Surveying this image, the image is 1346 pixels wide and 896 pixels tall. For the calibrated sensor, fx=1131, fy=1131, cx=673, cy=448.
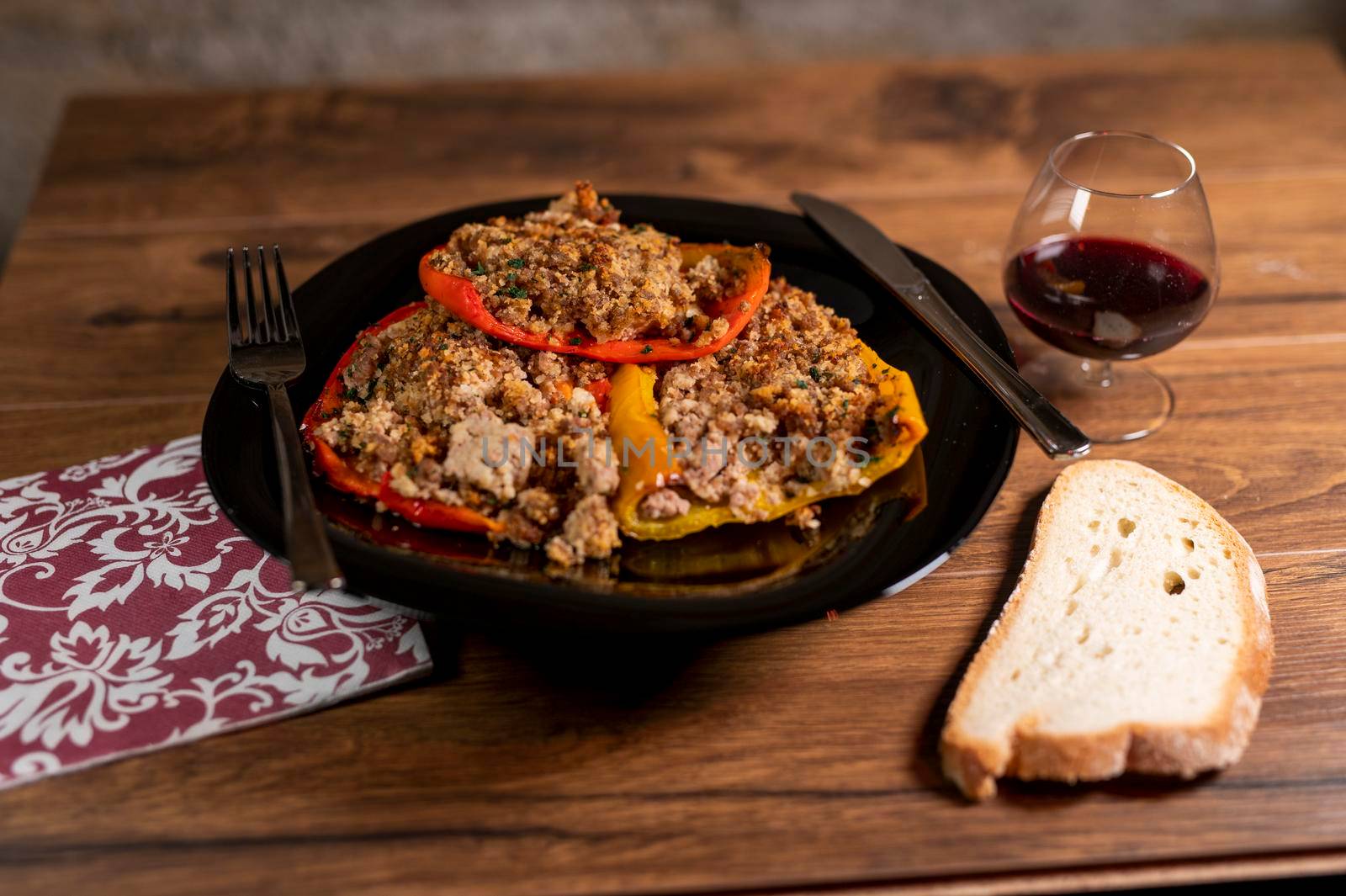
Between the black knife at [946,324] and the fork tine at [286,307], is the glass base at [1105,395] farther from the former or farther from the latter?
the fork tine at [286,307]

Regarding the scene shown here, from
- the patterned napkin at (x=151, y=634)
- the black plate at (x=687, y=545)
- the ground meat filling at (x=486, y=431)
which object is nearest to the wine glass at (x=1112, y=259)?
the black plate at (x=687, y=545)

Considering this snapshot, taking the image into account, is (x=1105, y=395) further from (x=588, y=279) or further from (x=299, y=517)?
(x=299, y=517)

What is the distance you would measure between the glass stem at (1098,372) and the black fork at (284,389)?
1315 mm

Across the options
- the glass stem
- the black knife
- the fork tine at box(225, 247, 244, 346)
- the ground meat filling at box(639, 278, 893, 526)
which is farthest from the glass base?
the fork tine at box(225, 247, 244, 346)

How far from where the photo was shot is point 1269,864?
4.11 ft

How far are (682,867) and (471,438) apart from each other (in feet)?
1.92

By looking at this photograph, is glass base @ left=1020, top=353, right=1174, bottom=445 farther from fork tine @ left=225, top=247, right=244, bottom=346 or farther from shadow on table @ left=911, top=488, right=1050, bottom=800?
fork tine @ left=225, top=247, right=244, bottom=346

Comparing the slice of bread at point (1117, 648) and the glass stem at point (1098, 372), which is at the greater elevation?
the glass stem at point (1098, 372)

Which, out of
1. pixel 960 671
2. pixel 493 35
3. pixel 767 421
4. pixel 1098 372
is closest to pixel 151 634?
pixel 767 421

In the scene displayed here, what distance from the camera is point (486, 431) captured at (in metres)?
1.46

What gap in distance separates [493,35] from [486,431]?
273 cm

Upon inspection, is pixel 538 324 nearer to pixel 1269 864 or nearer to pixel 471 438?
pixel 471 438

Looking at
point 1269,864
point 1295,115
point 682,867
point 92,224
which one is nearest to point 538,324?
point 682,867

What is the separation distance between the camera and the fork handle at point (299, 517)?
125 cm
